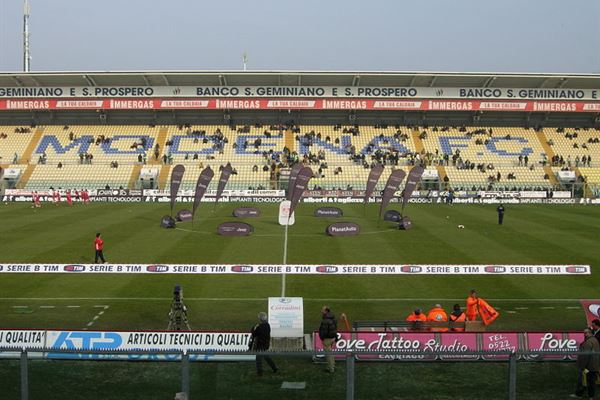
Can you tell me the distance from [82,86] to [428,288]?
65335mm

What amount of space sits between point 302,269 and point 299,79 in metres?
55.1

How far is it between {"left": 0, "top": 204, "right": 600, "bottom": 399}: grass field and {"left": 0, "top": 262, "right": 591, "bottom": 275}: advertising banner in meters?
0.32

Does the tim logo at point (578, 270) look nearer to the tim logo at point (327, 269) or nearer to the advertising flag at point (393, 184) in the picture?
the tim logo at point (327, 269)

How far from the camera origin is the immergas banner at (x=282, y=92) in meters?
79.0

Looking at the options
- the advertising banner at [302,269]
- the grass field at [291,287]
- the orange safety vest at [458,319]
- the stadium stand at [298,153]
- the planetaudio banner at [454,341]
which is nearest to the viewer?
the grass field at [291,287]

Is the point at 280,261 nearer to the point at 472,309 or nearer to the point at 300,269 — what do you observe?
the point at 300,269

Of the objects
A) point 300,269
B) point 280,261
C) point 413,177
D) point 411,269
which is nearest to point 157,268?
point 300,269

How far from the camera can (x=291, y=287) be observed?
80.9ft

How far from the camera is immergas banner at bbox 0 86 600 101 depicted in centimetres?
7900

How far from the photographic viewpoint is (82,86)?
79.8m

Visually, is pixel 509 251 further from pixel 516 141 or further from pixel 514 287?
pixel 516 141

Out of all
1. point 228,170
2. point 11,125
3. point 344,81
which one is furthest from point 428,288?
point 11,125

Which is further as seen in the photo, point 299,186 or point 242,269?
point 299,186

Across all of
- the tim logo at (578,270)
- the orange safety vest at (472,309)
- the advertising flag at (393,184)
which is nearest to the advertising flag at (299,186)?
the advertising flag at (393,184)
